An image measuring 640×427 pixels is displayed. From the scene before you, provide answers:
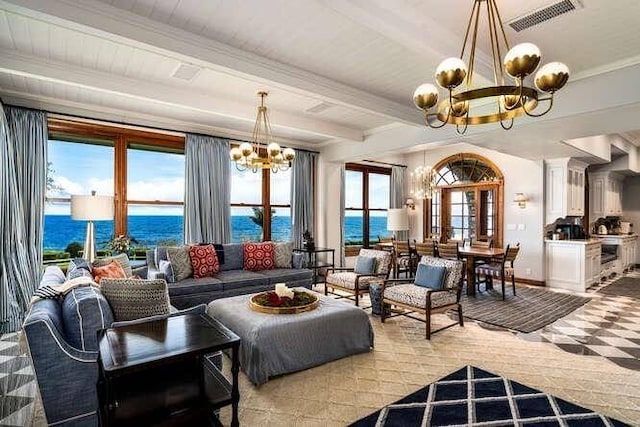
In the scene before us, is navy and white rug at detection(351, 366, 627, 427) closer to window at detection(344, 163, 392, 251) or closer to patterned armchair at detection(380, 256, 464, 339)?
patterned armchair at detection(380, 256, 464, 339)

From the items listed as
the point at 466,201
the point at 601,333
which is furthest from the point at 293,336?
the point at 466,201

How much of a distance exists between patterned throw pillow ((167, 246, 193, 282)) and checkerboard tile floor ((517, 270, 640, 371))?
4.40 meters

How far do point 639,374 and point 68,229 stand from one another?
6.99 m

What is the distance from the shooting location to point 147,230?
574 cm

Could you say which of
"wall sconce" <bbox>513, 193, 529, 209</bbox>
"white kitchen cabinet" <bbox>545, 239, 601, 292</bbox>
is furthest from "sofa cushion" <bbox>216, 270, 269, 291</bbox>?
"white kitchen cabinet" <bbox>545, 239, 601, 292</bbox>

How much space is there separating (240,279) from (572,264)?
621 centimetres

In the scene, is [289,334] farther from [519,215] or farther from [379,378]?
[519,215]

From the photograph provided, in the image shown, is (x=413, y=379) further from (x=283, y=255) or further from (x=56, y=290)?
(x=283, y=255)

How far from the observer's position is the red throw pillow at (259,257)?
565 centimetres

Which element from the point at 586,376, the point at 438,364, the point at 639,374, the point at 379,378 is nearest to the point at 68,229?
the point at 379,378

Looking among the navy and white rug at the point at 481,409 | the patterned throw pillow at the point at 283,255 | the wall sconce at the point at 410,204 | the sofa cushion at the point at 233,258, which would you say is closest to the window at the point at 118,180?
the sofa cushion at the point at 233,258

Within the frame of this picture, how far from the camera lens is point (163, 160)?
5914 millimetres

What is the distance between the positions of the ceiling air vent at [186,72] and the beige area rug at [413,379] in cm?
314

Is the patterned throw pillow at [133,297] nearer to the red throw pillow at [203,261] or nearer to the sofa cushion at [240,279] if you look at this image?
the sofa cushion at [240,279]
